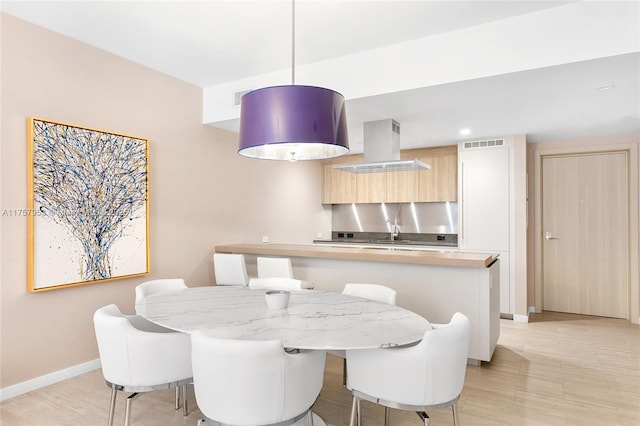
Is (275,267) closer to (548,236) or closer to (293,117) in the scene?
(293,117)

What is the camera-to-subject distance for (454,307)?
329 cm

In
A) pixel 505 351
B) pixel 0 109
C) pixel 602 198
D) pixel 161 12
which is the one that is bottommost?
pixel 505 351

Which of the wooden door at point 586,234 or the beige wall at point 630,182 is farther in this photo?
the wooden door at point 586,234

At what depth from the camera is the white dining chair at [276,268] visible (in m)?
3.65

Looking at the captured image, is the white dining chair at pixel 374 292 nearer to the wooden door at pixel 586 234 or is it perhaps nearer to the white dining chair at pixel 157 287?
the white dining chair at pixel 157 287

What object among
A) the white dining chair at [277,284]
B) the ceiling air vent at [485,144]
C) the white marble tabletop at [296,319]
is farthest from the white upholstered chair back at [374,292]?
the ceiling air vent at [485,144]

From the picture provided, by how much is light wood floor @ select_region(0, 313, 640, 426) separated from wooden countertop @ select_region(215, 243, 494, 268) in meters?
0.94

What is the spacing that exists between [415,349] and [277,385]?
24.6 inches

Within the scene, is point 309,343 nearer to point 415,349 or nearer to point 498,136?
point 415,349

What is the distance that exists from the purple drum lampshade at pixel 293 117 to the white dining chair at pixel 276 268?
5.84ft

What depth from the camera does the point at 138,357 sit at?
1.92 m

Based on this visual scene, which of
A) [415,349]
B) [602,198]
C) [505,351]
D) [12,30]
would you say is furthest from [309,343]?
[602,198]

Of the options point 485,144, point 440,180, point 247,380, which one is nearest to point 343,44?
point 247,380

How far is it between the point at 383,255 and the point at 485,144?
2701 mm
